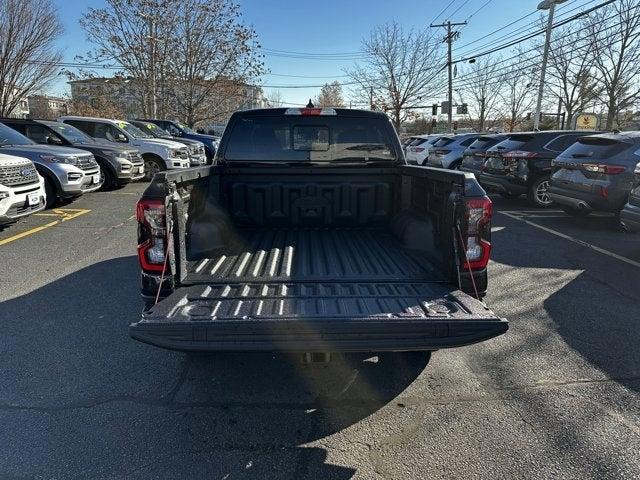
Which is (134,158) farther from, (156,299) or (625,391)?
(625,391)

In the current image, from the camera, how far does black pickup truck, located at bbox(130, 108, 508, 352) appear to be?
7.55ft

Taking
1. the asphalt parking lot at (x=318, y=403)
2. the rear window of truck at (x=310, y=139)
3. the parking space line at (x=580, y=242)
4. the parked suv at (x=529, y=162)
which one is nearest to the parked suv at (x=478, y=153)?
the parked suv at (x=529, y=162)

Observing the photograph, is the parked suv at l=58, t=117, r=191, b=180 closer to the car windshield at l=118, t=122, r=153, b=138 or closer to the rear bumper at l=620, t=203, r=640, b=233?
the car windshield at l=118, t=122, r=153, b=138

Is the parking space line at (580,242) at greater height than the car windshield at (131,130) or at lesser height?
lesser

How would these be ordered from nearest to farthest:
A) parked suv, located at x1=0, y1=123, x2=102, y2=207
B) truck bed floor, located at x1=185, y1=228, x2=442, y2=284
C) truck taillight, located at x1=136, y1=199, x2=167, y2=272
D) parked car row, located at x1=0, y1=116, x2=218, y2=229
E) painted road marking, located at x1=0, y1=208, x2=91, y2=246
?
truck taillight, located at x1=136, y1=199, x2=167, y2=272, truck bed floor, located at x1=185, y1=228, x2=442, y2=284, parked car row, located at x1=0, y1=116, x2=218, y2=229, painted road marking, located at x1=0, y1=208, x2=91, y2=246, parked suv, located at x1=0, y1=123, x2=102, y2=207

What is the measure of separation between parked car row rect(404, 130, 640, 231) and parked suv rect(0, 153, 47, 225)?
9112 mm

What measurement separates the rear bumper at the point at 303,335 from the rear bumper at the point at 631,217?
490 cm

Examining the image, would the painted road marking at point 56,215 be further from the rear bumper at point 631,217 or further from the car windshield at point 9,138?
the rear bumper at point 631,217

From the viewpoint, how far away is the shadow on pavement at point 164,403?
230cm

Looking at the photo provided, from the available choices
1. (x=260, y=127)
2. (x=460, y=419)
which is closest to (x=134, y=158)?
(x=260, y=127)

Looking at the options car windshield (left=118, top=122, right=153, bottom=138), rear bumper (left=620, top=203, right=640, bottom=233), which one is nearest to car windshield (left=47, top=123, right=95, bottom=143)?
car windshield (left=118, top=122, right=153, bottom=138)

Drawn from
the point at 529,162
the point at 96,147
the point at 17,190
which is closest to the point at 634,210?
the point at 529,162

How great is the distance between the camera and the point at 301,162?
4.16 metres

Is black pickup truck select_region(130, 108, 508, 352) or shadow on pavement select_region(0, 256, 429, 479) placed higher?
black pickup truck select_region(130, 108, 508, 352)
